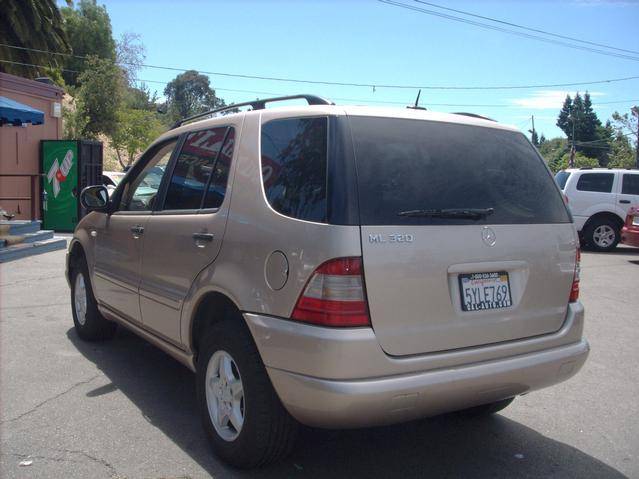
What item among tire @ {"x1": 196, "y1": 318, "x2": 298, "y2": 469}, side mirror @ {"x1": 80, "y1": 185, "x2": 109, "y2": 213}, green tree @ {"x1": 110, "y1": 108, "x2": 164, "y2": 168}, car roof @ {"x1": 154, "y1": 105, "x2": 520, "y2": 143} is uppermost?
green tree @ {"x1": 110, "y1": 108, "x2": 164, "y2": 168}

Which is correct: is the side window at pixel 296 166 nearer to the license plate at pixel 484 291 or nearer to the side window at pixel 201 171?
the side window at pixel 201 171

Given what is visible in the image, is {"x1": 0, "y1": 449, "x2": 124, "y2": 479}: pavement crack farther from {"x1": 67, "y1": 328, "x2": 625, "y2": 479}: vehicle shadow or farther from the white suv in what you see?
the white suv

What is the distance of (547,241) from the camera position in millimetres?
3363

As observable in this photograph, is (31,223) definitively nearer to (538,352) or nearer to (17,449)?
(17,449)

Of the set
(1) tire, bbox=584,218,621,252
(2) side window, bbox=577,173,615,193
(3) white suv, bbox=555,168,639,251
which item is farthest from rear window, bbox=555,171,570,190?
(1) tire, bbox=584,218,621,252

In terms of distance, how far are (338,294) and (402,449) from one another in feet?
4.62

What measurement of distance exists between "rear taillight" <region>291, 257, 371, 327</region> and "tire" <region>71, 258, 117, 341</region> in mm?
3289

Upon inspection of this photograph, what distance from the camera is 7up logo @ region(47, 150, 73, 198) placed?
47.9 ft

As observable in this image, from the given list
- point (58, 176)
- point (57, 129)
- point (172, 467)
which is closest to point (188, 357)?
point (172, 467)

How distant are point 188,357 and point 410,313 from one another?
1.57 metres

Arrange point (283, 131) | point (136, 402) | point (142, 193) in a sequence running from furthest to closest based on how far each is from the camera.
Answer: point (142, 193), point (136, 402), point (283, 131)

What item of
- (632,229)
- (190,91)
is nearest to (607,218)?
(632,229)

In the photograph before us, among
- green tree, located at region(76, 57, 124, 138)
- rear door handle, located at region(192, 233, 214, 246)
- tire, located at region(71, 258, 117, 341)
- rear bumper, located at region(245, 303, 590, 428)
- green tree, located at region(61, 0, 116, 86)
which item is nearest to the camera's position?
rear bumper, located at region(245, 303, 590, 428)

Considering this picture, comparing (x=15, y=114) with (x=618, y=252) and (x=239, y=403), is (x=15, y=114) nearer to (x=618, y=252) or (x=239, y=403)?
(x=239, y=403)
